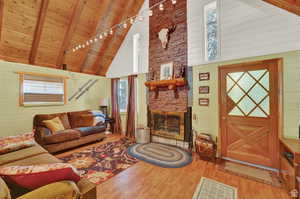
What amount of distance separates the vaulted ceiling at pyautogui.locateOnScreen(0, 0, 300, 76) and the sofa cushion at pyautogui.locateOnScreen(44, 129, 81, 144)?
95.3 inches

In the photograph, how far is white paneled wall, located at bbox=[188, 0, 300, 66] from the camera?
2410mm

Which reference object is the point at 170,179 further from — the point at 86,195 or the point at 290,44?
the point at 290,44

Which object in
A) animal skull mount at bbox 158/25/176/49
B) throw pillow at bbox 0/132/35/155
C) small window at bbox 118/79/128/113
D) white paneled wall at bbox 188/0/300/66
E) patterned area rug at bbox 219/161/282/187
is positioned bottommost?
patterned area rug at bbox 219/161/282/187

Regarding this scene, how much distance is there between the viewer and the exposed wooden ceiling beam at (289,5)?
6.86 feet

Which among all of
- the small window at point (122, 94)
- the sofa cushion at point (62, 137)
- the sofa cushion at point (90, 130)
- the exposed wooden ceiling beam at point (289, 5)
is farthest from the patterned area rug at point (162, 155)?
the exposed wooden ceiling beam at point (289, 5)

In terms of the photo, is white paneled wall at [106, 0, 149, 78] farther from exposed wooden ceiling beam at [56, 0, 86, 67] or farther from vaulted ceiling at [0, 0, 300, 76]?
exposed wooden ceiling beam at [56, 0, 86, 67]

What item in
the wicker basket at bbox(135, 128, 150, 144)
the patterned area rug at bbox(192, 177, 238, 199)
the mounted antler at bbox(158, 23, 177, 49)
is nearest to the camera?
the patterned area rug at bbox(192, 177, 238, 199)

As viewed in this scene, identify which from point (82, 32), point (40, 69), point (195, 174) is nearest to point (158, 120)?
point (195, 174)

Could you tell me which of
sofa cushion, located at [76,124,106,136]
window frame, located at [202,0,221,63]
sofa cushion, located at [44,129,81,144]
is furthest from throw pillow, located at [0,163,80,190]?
window frame, located at [202,0,221,63]

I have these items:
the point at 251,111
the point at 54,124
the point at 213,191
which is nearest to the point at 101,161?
the point at 54,124

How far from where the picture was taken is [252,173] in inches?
95.5

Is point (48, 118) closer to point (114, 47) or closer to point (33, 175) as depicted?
point (33, 175)

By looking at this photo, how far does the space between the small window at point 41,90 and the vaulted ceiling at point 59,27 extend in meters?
0.48

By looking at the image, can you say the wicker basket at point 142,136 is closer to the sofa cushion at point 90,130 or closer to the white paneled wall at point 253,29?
the sofa cushion at point 90,130
